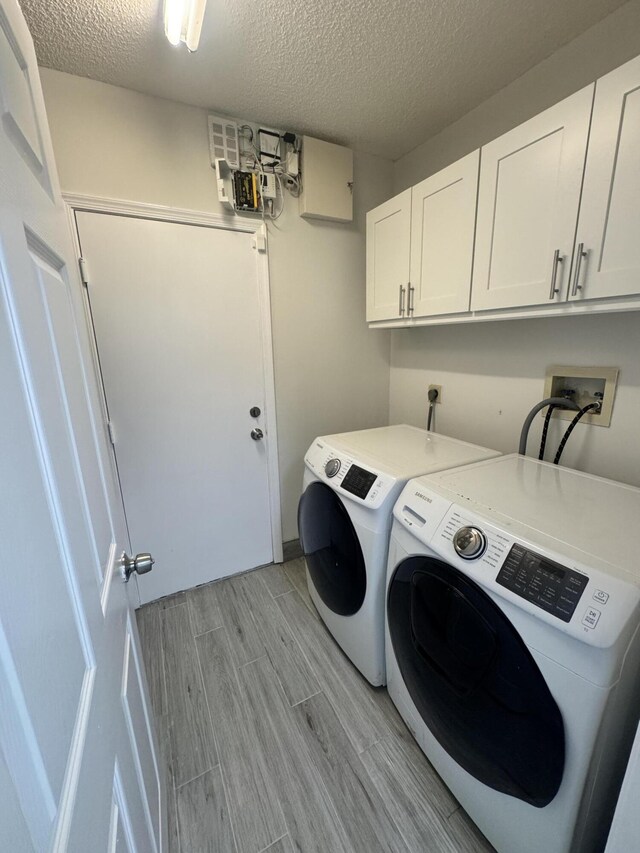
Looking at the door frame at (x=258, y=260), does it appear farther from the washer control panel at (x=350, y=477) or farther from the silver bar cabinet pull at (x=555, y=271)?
the silver bar cabinet pull at (x=555, y=271)

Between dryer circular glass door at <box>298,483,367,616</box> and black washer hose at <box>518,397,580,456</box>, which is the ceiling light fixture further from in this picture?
black washer hose at <box>518,397,580,456</box>

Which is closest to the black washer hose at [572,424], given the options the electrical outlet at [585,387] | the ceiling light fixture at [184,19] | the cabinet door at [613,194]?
the electrical outlet at [585,387]

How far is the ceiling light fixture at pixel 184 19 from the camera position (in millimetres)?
1044

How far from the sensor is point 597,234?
1040mm

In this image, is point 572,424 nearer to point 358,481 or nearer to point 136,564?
point 358,481

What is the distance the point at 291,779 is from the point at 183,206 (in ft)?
8.02

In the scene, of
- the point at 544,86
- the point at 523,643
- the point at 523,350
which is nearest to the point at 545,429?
the point at 523,350

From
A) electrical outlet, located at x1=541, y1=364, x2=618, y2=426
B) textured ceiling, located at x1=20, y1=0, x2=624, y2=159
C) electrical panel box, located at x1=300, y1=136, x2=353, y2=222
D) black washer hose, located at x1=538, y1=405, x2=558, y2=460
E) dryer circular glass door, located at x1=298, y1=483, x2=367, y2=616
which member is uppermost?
textured ceiling, located at x1=20, y1=0, x2=624, y2=159

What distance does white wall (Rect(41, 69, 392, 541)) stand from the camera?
1.52 metres

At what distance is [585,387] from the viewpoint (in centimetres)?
140

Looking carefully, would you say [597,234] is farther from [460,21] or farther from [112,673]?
[112,673]

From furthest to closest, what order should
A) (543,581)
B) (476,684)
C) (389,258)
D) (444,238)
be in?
(389,258) → (444,238) → (476,684) → (543,581)

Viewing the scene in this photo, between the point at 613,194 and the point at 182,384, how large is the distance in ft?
6.12

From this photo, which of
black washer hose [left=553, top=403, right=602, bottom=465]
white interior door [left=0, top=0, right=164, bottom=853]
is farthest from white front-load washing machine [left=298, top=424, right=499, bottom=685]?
white interior door [left=0, top=0, right=164, bottom=853]
